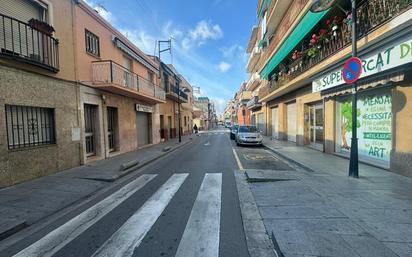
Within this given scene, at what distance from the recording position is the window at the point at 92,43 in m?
10.5

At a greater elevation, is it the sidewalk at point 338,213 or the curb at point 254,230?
the sidewalk at point 338,213

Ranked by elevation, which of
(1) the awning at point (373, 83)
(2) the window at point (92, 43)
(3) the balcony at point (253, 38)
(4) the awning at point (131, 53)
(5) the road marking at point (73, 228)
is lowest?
(5) the road marking at point (73, 228)

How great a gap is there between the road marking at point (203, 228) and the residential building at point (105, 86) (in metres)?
7.06

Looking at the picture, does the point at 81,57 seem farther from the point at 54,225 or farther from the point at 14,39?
the point at 54,225

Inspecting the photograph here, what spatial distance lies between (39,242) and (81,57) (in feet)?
28.2

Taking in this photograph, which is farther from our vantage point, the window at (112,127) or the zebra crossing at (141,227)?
the window at (112,127)

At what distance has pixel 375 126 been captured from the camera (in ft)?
26.1

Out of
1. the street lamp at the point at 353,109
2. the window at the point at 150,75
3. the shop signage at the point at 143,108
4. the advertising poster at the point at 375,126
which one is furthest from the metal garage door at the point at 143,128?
the advertising poster at the point at 375,126

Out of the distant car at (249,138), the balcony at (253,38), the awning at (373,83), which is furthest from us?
the balcony at (253,38)

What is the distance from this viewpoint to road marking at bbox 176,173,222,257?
303 cm

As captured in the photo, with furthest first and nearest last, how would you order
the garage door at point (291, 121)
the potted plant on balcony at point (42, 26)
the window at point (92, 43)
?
the garage door at point (291, 121) → the window at point (92, 43) → the potted plant on balcony at point (42, 26)

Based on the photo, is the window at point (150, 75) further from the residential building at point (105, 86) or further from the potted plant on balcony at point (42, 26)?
the potted plant on balcony at point (42, 26)

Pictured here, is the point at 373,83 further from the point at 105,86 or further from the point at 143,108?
the point at 143,108

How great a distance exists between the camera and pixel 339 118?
10492 millimetres
